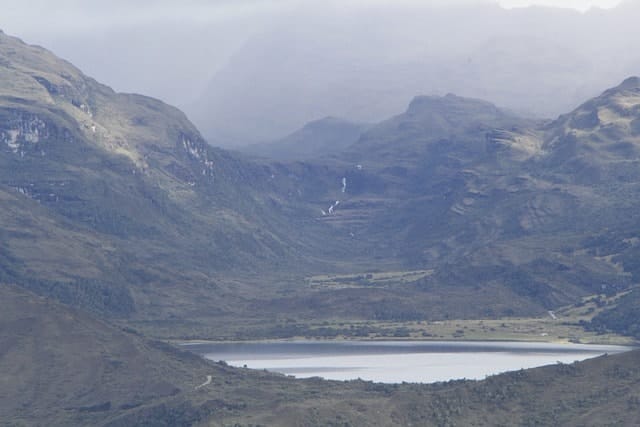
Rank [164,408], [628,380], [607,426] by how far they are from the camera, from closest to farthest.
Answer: [607,426]
[628,380]
[164,408]

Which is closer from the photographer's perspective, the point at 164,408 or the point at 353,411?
the point at 353,411

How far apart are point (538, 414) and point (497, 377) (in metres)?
9.93

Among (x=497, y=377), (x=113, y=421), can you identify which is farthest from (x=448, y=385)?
(x=113, y=421)

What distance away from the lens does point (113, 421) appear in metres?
187

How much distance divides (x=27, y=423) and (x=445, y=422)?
5896 cm

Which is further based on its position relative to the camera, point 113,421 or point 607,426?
point 113,421

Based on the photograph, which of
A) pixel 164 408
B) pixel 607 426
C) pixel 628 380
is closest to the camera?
pixel 607 426

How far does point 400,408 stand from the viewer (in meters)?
171

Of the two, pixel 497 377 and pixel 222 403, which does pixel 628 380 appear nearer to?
pixel 497 377

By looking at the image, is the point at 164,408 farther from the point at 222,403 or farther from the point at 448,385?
the point at 448,385

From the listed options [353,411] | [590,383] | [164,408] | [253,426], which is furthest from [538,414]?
[164,408]

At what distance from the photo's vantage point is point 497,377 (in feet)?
586

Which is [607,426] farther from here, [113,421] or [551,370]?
[113,421]

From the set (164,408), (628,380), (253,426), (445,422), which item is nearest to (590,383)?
(628,380)
